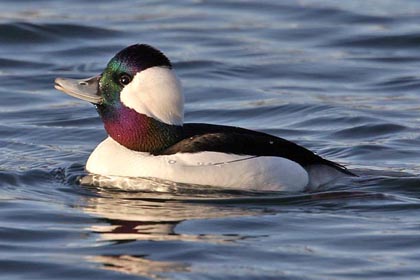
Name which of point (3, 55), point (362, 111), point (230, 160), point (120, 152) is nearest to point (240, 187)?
point (230, 160)

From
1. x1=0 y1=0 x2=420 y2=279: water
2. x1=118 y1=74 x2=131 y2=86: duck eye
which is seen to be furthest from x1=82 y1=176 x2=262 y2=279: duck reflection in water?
x1=118 y1=74 x2=131 y2=86: duck eye

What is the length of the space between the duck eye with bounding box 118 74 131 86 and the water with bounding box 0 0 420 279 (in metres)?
0.87

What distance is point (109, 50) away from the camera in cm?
1930

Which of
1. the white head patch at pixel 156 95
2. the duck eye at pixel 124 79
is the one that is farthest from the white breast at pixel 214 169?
the duck eye at pixel 124 79

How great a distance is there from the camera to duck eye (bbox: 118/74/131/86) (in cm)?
1219

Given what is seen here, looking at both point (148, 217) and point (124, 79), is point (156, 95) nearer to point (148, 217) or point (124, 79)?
point (124, 79)

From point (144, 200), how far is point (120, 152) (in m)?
0.65

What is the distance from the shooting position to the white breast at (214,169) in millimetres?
11906

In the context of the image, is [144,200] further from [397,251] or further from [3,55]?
[3,55]

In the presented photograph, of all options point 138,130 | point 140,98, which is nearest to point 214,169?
point 138,130

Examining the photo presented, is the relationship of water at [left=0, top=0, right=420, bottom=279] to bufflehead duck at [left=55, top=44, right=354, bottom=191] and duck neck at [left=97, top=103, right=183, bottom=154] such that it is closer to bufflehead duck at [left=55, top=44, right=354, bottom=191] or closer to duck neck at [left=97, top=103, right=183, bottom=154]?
bufflehead duck at [left=55, top=44, right=354, bottom=191]

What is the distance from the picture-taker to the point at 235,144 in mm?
12016

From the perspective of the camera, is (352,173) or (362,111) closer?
(352,173)

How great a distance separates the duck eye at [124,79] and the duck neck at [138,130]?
19cm
